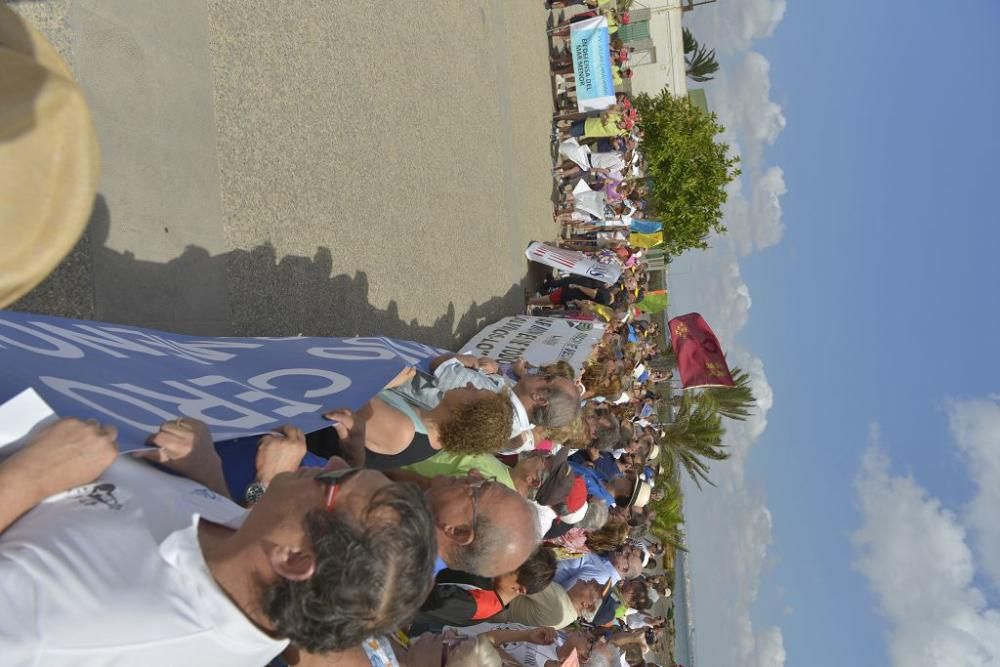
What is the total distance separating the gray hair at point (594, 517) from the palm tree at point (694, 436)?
1119 cm

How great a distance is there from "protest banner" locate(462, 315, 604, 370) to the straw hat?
690 centimetres

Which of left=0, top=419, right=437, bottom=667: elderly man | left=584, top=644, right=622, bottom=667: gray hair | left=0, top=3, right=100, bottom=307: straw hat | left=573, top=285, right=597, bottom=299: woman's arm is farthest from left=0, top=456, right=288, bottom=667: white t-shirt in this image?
left=573, top=285, right=597, bottom=299: woman's arm

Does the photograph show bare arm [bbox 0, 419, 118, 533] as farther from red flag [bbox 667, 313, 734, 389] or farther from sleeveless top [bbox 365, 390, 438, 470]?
red flag [bbox 667, 313, 734, 389]

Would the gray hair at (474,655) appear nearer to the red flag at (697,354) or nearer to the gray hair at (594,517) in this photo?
the gray hair at (594,517)

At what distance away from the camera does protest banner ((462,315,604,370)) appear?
27.5ft

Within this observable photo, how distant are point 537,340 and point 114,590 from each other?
730 centimetres

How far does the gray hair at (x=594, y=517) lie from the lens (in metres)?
6.52

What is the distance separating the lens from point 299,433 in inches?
119

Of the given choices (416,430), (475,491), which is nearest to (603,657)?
(416,430)

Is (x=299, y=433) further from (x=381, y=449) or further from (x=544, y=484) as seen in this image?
(x=544, y=484)

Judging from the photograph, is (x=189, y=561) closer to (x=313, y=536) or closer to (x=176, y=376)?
(x=313, y=536)

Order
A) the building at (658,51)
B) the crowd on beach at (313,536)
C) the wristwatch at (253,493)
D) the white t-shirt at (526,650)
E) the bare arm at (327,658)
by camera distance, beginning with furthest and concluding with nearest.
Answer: the building at (658,51) → the white t-shirt at (526,650) → the wristwatch at (253,493) → the bare arm at (327,658) → the crowd on beach at (313,536)

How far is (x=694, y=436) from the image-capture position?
17.9m

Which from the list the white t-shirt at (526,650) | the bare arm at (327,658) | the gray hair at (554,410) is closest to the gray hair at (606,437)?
the gray hair at (554,410)
